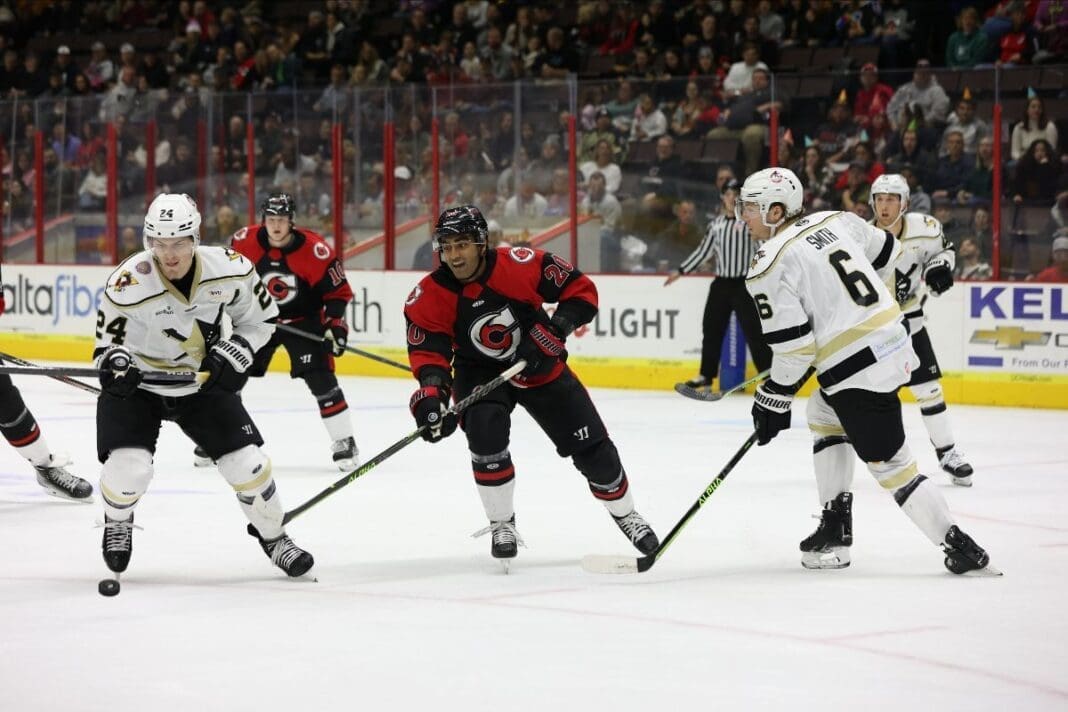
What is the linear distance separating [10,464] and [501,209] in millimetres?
4855

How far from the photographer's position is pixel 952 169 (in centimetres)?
1040

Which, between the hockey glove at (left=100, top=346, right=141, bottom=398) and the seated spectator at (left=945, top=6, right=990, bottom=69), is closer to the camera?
the hockey glove at (left=100, top=346, right=141, bottom=398)

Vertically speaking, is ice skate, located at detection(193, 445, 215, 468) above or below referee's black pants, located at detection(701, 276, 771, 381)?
below

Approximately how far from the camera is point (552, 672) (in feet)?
12.8

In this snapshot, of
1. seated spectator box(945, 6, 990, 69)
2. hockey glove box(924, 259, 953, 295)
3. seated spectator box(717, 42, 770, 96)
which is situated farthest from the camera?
seated spectator box(717, 42, 770, 96)

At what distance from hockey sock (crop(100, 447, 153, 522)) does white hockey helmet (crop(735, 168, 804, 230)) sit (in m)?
1.94

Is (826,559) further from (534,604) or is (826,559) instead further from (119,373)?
(119,373)

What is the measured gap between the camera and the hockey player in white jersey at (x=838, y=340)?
16.3 ft

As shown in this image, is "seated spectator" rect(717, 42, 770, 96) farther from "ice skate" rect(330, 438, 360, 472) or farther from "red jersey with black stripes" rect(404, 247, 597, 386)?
"red jersey with black stripes" rect(404, 247, 597, 386)

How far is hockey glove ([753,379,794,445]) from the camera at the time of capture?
5.06m

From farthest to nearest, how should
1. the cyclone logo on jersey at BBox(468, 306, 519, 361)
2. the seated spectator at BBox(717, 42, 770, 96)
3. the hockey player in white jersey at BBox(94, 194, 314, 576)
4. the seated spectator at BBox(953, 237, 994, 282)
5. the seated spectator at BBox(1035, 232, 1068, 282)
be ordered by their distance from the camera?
the seated spectator at BBox(717, 42, 770, 96) < the seated spectator at BBox(953, 237, 994, 282) < the seated spectator at BBox(1035, 232, 1068, 282) < the cyclone logo on jersey at BBox(468, 306, 519, 361) < the hockey player in white jersey at BBox(94, 194, 314, 576)

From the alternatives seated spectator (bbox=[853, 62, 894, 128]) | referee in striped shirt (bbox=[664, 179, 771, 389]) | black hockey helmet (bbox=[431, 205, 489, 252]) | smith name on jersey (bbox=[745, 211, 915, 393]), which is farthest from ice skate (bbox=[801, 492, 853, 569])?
seated spectator (bbox=[853, 62, 894, 128])

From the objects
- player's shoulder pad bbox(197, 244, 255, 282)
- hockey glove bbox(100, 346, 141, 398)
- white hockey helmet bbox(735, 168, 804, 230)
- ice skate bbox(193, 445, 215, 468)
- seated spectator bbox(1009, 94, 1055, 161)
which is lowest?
ice skate bbox(193, 445, 215, 468)

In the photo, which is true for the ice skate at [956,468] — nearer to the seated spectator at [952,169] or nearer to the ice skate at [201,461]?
the ice skate at [201,461]
